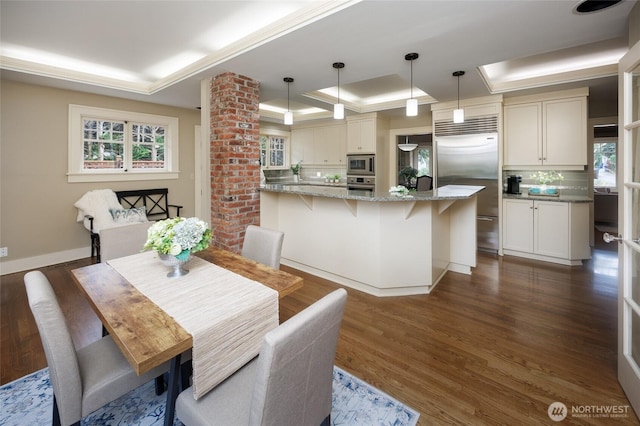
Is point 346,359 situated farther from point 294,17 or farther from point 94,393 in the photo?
point 294,17

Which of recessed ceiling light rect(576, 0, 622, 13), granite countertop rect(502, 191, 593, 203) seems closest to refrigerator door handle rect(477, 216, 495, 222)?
granite countertop rect(502, 191, 593, 203)

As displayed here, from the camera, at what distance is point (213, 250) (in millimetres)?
2268

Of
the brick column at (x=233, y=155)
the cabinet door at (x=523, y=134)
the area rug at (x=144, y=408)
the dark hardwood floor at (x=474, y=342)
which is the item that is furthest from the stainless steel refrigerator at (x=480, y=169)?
the area rug at (x=144, y=408)

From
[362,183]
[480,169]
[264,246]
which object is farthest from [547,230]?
[264,246]

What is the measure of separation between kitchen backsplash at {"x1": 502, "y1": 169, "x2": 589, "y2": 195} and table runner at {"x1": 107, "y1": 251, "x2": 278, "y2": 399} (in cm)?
474

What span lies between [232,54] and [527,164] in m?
4.25

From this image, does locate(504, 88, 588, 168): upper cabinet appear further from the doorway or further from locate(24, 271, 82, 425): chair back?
locate(24, 271, 82, 425): chair back

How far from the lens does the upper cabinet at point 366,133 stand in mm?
5859

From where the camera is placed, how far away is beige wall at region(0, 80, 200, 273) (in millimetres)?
3828

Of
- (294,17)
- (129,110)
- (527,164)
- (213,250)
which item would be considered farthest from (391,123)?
Answer: (213,250)

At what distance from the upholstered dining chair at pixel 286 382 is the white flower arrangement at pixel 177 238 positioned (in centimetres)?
69

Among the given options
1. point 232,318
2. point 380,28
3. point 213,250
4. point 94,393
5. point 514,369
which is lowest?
point 514,369

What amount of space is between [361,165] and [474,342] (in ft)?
14.1

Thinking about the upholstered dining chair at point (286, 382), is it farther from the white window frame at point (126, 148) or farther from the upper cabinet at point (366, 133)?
the upper cabinet at point (366, 133)
